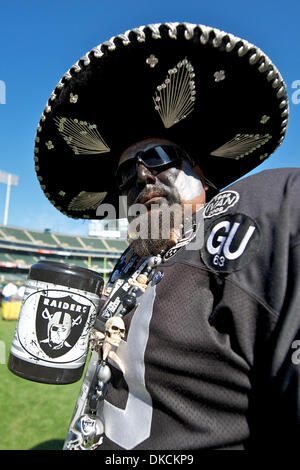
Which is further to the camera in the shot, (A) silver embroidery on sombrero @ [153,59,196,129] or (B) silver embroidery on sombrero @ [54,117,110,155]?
(B) silver embroidery on sombrero @ [54,117,110,155]

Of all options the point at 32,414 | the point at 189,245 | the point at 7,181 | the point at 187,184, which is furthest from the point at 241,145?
the point at 7,181

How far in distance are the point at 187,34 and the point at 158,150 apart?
0.59 metres

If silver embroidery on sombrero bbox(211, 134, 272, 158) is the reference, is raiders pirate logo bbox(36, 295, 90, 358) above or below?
below

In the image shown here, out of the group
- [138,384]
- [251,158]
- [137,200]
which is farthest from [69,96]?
[138,384]

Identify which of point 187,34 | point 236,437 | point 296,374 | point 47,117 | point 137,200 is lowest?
point 236,437

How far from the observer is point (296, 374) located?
0.58 m

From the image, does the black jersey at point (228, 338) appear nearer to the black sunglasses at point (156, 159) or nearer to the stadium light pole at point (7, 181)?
the black sunglasses at point (156, 159)

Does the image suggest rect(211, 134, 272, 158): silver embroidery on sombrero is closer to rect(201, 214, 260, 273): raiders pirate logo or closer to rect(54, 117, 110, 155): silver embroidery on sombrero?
rect(54, 117, 110, 155): silver embroidery on sombrero

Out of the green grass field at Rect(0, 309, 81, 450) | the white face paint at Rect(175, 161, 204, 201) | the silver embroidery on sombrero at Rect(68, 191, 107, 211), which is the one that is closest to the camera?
the white face paint at Rect(175, 161, 204, 201)

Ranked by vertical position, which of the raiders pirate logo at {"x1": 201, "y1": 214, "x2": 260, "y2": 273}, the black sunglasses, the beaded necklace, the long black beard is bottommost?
the beaded necklace

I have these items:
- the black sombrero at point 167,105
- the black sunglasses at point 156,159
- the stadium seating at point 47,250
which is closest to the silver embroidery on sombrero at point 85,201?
the black sombrero at point 167,105

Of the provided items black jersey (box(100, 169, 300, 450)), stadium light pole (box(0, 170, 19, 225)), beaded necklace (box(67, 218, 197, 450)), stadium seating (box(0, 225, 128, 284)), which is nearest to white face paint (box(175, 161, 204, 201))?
beaded necklace (box(67, 218, 197, 450))

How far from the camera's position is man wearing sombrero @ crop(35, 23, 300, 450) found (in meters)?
0.70

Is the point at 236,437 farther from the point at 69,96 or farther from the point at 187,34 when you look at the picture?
the point at 69,96
